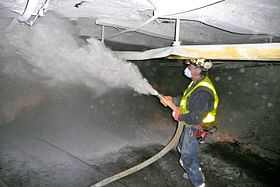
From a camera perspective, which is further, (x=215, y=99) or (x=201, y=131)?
(x=201, y=131)

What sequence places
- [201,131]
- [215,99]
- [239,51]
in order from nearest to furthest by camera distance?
[239,51] → [215,99] → [201,131]

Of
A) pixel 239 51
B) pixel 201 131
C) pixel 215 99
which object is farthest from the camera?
pixel 201 131

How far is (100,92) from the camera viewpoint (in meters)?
6.83

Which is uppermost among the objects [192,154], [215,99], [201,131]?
[215,99]

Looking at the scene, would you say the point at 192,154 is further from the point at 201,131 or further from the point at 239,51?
the point at 239,51

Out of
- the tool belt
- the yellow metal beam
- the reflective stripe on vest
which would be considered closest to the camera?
the yellow metal beam

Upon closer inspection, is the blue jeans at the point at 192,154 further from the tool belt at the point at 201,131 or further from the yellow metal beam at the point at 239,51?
the yellow metal beam at the point at 239,51

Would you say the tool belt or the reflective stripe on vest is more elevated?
the reflective stripe on vest

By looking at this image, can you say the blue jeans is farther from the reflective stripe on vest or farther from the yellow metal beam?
the yellow metal beam

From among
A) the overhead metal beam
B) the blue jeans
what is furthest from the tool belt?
the overhead metal beam

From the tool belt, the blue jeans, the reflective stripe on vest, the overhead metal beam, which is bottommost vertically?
the blue jeans

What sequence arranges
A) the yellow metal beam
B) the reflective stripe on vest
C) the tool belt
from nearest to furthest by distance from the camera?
the yellow metal beam → the reflective stripe on vest → the tool belt

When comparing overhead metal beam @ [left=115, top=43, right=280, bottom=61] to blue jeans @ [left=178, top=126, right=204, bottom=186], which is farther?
blue jeans @ [left=178, top=126, right=204, bottom=186]

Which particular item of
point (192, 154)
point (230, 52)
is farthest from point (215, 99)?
point (230, 52)
